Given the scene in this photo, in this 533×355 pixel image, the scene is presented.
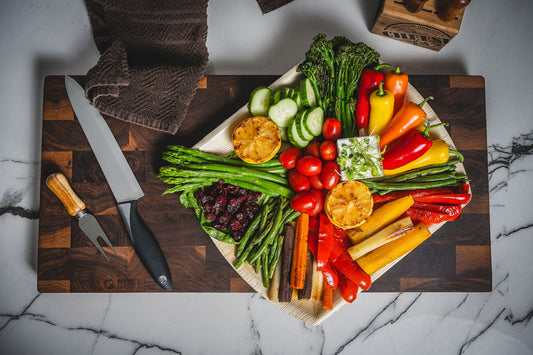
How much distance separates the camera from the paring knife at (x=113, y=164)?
212 centimetres

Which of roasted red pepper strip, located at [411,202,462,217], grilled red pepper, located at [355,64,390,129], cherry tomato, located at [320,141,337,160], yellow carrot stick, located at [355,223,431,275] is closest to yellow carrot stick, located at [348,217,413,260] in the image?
yellow carrot stick, located at [355,223,431,275]

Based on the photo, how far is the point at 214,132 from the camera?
202cm

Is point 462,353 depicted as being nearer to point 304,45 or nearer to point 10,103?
point 304,45

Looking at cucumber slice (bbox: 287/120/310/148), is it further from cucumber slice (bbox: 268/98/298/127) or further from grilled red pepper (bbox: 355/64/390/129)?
grilled red pepper (bbox: 355/64/390/129)

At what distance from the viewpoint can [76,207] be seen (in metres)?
2.12

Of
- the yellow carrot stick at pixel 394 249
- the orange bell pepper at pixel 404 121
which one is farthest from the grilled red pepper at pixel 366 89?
the yellow carrot stick at pixel 394 249

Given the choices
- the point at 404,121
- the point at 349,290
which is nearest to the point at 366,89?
the point at 404,121

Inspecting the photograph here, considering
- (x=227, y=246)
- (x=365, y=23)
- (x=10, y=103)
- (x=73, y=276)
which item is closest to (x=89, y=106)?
(x=10, y=103)

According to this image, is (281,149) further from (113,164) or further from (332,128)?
(113,164)

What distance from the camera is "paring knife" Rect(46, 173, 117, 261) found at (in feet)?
6.93

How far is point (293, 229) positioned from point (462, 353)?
5.31 ft

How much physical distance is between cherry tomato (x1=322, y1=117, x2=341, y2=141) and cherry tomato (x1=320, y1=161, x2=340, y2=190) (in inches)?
6.0

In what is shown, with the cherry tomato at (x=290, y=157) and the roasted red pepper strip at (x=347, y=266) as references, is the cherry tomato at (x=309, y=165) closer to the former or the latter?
the cherry tomato at (x=290, y=157)

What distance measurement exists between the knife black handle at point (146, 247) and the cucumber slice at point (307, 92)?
1.25 m
